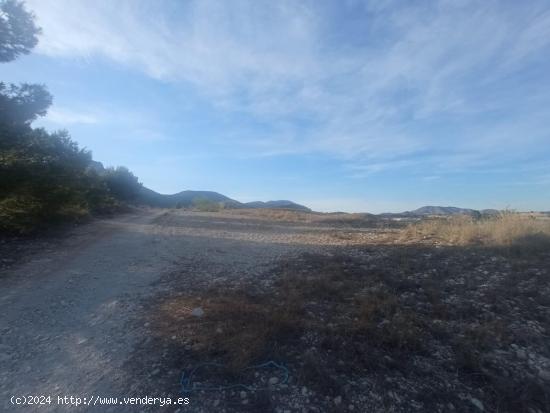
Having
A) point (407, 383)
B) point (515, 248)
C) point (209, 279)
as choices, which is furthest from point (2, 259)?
point (515, 248)

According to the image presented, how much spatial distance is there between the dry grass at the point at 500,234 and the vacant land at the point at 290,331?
6.6 inches

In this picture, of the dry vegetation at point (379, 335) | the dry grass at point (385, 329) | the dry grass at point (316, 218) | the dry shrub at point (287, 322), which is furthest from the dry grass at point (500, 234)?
the dry grass at point (316, 218)

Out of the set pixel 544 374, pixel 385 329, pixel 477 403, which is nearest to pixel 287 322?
pixel 385 329

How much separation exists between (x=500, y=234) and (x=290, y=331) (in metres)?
→ 7.34

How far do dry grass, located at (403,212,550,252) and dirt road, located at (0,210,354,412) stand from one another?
4242 millimetres

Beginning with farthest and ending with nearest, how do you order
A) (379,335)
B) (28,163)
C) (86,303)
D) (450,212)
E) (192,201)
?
(192,201) → (450,212) → (28,163) → (86,303) → (379,335)

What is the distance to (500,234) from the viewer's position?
919 cm

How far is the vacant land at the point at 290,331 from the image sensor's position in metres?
3.41

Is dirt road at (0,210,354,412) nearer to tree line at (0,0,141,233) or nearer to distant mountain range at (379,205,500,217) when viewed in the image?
tree line at (0,0,141,233)

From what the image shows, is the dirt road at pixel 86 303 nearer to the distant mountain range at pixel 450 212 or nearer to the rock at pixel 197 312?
the rock at pixel 197 312

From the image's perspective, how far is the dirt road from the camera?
11.6 feet

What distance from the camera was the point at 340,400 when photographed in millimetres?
3309

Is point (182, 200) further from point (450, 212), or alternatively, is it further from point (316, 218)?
point (450, 212)

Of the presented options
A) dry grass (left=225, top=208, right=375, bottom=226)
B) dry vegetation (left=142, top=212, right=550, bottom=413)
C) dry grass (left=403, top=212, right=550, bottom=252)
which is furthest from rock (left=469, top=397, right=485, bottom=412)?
dry grass (left=225, top=208, right=375, bottom=226)
